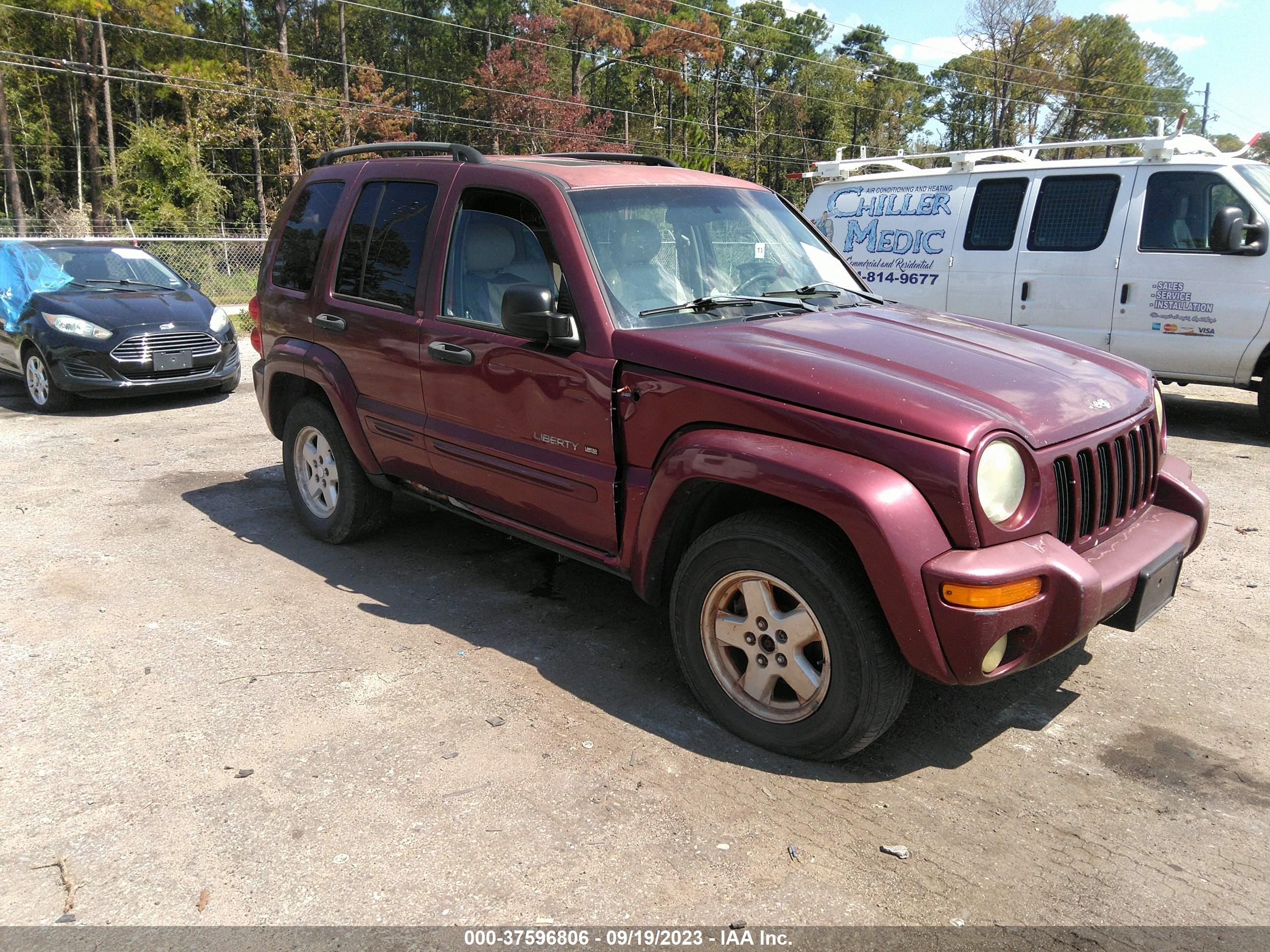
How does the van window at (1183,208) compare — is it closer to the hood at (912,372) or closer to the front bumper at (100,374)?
the hood at (912,372)

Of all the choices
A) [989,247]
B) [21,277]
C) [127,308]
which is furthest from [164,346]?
[989,247]

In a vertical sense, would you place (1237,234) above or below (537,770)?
above

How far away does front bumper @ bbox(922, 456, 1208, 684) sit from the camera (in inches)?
111

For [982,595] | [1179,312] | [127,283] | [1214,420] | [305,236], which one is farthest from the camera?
[127,283]

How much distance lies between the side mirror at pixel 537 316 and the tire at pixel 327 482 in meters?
1.91

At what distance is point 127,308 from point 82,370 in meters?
0.84

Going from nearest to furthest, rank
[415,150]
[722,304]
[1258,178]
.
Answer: [722,304] → [415,150] → [1258,178]

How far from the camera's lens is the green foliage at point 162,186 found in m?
35.4

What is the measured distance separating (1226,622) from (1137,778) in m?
1.68

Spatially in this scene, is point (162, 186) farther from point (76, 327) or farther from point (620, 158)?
point (620, 158)

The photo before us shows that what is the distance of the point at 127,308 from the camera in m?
9.61

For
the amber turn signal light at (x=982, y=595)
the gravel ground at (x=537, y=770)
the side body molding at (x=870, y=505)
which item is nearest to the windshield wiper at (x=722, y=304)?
the side body molding at (x=870, y=505)

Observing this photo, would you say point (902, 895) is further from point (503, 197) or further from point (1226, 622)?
point (503, 197)

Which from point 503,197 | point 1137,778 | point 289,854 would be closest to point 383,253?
point 503,197
